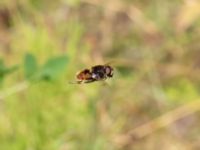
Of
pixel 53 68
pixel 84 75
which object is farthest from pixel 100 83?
pixel 84 75

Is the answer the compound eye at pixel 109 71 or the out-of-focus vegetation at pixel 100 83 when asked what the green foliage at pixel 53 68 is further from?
the compound eye at pixel 109 71

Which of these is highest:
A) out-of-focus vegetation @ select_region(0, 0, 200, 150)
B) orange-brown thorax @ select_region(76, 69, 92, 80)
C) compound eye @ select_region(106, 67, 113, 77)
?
out-of-focus vegetation @ select_region(0, 0, 200, 150)

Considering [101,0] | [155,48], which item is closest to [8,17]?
[101,0]

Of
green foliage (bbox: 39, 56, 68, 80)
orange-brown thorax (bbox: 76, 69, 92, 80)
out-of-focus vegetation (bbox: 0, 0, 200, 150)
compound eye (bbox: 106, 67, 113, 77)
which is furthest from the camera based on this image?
out-of-focus vegetation (bbox: 0, 0, 200, 150)

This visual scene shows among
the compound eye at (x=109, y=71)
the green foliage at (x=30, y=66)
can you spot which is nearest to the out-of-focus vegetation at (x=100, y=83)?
the green foliage at (x=30, y=66)

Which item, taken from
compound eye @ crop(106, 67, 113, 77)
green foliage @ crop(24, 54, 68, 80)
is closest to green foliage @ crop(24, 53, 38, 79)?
green foliage @ crop(24, 54, 68, 80)

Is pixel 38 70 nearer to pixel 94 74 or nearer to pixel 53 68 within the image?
pixel 53 68

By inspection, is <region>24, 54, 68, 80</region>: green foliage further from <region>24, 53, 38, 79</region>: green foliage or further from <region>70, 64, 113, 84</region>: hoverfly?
<region>70, 64, 113, 84</region>: hoverfly

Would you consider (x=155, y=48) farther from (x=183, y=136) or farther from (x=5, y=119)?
(x=5, y=119)
